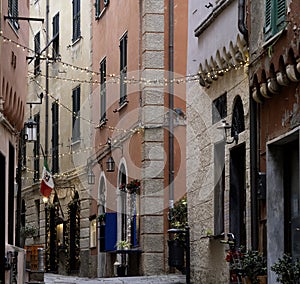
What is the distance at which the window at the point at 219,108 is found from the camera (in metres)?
18.5

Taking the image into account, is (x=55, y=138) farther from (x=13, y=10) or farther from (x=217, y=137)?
(x=217, y=137)

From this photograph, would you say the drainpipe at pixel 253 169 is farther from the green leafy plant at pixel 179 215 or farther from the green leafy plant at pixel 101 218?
the green leafy plant at pixel 101 218

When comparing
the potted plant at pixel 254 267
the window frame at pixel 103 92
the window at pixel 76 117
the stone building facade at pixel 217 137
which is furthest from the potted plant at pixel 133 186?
the potted plant at pixel 254 267

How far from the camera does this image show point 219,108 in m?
18.8

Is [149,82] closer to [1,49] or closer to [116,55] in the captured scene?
[116,55]

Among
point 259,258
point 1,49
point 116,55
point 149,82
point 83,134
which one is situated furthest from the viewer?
point 83,134

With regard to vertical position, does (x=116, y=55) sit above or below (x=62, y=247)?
above

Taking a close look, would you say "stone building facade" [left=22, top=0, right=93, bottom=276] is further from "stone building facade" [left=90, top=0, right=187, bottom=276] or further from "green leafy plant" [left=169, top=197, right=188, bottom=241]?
"green leafy plant" [left=169, top=197, right=188, bottom=241]

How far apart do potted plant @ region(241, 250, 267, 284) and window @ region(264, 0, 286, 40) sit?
10.1ft

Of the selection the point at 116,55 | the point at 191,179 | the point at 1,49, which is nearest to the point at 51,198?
the point at 116,55

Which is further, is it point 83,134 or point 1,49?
point 83,134

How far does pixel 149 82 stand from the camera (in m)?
25.4

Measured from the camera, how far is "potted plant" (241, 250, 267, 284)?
1553 cm

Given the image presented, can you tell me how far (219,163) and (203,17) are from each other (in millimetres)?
2646
